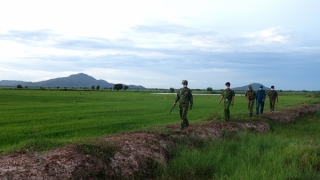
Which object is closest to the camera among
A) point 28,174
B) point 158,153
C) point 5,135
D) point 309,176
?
point 28,174

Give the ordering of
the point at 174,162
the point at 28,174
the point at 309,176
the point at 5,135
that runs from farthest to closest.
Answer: the point at 5,135 → the point at 174,162 → the point at 309,176 → the point at 28,174

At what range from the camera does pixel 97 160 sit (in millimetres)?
7625

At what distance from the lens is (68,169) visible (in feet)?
22.6

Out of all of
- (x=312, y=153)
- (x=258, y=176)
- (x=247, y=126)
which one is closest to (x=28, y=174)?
(x=258, y=176)

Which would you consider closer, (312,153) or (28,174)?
(28,174)

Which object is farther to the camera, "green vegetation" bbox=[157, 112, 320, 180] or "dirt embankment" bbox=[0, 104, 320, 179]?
"green vegetation" bbox=[157, 112, 320, 180]

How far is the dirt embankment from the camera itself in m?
6.53

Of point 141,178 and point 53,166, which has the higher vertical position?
point 53,166

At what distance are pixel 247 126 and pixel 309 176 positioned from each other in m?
8.38

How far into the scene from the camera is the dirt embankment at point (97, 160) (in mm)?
6529

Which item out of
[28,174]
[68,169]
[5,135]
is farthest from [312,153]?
[5,135]

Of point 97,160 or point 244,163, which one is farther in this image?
point 244,163

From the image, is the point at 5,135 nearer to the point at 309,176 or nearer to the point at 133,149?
the point at 133,149

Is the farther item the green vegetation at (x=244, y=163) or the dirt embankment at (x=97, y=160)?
the green vegetation at (x=244, y=163)
